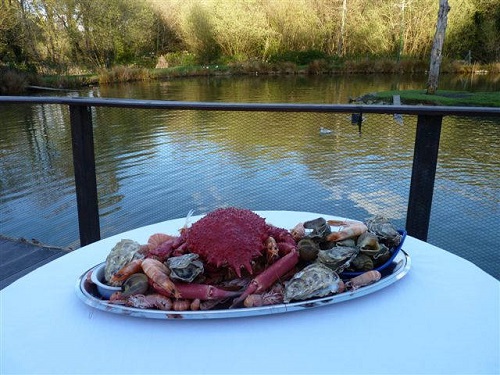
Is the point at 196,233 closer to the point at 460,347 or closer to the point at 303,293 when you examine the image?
the point at 303,293

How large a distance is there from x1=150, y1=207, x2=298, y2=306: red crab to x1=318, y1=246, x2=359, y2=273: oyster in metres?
0.07

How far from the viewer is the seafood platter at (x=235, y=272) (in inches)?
37.2

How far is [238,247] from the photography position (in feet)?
3.17

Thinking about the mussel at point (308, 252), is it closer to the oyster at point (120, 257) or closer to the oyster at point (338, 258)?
the oyster at point (338, 258)

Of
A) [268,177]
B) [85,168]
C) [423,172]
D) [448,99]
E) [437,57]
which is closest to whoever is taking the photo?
[423,172]

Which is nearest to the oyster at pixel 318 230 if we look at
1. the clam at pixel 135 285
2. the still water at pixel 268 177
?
the clam at pixel 135 285

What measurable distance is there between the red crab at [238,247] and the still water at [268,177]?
1.53 metres

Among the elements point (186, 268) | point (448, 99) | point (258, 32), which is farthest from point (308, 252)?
point (258, 32)

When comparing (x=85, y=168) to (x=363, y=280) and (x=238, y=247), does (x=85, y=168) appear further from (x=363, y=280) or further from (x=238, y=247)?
(x=363, y=280)

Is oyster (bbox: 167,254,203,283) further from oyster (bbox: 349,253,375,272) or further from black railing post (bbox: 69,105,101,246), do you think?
black railing post (bbox: 69,105,101,246)

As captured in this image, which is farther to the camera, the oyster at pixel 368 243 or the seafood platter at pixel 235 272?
the oyster at pixel 368 243

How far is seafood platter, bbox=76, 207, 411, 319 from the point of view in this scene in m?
0.94

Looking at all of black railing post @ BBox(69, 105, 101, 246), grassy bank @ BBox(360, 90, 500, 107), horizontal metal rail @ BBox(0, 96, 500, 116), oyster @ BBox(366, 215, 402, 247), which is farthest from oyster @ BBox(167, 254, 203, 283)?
grassy bank @ BBox(360, 90, 500, 107)

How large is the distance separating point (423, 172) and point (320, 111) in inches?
20.6
